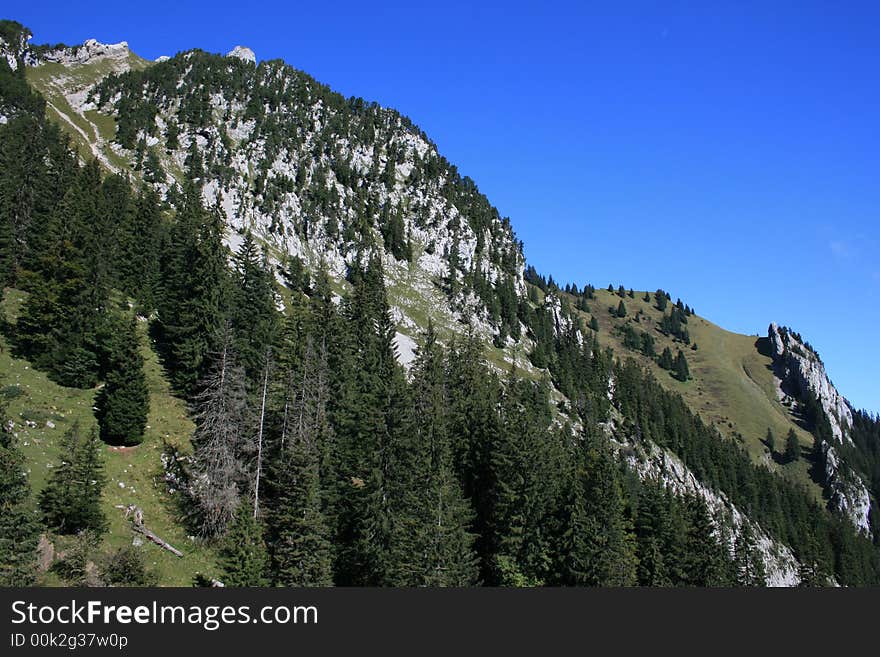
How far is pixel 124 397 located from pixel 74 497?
43.1ft

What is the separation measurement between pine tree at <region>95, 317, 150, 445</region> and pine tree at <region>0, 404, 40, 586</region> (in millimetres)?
16521

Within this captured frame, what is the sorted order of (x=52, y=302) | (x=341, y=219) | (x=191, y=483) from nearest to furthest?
1. (x=191, y=483)
2. (x=52, y=302)
3. (x=341, y=219)

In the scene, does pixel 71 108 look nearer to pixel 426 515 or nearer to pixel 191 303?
pixel 191 303

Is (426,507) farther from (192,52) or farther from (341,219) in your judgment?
(192,52)

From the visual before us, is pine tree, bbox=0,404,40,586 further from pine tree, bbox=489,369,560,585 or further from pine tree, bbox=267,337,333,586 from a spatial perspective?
pine tree, bbox=489,369,560,585

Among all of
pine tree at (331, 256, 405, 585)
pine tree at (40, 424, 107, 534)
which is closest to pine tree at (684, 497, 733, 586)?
pine tree at (331, 256, 405, 585)

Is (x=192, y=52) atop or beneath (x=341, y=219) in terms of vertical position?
atop

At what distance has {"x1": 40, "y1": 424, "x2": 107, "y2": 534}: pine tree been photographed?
35375mm

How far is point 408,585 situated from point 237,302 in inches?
1574

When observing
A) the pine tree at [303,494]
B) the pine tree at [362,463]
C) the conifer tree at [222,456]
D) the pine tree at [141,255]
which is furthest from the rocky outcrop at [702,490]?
the conifer tree at [222,456]

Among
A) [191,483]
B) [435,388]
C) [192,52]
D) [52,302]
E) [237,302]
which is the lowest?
[191,483]

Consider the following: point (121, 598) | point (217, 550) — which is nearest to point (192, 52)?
point (217, 550)

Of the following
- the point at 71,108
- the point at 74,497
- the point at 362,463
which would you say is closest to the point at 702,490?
the point at 362,463

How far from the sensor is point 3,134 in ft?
298
